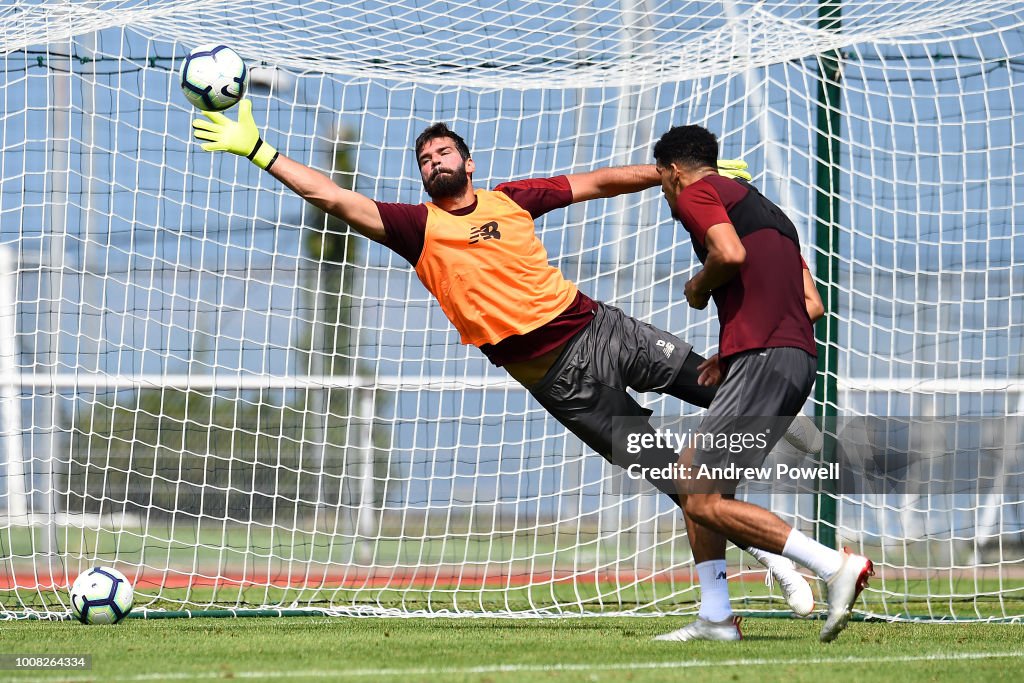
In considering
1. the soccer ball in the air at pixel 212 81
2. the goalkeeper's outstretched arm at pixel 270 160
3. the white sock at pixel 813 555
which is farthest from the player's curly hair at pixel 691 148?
the soccer ball in the air at pixel 212 81

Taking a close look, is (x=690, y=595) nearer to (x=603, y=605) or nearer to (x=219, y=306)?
(x=603, y=605)

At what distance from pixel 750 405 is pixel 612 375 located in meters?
0.90

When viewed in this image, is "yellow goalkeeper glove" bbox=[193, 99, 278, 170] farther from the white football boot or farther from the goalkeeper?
the white football boot

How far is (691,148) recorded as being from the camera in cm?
513

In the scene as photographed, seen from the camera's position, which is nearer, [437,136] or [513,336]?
[513,336]

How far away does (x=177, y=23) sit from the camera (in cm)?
764

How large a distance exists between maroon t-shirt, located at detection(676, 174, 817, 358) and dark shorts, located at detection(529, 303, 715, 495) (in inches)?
22.6

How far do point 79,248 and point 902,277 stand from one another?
5544 mm

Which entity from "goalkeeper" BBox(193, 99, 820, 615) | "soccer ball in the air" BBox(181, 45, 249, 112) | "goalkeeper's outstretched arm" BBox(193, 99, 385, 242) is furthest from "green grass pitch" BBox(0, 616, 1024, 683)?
"soccer ball in the air" BBox(181, 45, 249, 112)

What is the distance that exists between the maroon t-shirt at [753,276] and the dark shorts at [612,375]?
22.6 inches

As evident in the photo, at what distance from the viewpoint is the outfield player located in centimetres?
473

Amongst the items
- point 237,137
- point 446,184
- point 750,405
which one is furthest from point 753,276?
point 237,137

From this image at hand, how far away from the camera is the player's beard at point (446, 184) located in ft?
18.8

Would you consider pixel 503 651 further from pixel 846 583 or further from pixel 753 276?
pixel 753 276
